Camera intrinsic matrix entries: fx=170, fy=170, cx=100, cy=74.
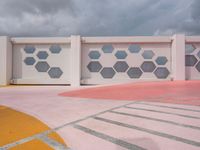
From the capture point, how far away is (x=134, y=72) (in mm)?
8727

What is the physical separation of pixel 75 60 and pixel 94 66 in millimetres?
1067

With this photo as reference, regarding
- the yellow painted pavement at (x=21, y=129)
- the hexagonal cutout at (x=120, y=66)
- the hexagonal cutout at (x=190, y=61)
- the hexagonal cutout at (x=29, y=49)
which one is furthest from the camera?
the hexagonal cutout at (x=29, y=49)

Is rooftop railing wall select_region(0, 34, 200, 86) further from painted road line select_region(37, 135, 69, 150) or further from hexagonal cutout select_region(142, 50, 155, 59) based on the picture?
painted road line select_region(37, 135, 69, 150)

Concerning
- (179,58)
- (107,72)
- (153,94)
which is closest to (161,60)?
(179,58)

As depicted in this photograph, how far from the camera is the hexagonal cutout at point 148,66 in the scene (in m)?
8.64

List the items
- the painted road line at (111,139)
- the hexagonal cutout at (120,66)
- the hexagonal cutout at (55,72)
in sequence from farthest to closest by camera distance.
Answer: the hexagonal cutout at (55,72)
the hexagonal cutout at (120,66)
the painted road line at (111,139)

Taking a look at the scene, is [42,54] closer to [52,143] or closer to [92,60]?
[92,60]

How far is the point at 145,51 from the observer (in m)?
8.72

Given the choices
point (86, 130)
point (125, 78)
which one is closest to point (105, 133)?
point (86, 130)

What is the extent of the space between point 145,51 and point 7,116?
23.9 ft

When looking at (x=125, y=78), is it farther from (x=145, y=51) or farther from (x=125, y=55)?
(x=145, y=51)

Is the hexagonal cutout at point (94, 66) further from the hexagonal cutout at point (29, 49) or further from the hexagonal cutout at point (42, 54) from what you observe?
the hexagonal cutout at point (29, 49)

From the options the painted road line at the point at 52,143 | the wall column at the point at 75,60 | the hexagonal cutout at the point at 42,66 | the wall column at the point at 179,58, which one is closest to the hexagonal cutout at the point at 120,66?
the wall column at the point at 75,60

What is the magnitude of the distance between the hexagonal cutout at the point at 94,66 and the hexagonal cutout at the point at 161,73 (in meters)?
2.91
